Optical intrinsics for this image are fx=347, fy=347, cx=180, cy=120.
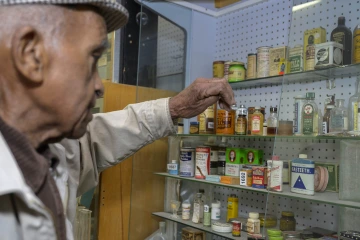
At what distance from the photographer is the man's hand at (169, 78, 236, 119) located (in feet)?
4.05

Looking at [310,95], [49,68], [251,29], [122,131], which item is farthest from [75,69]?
[251,29]

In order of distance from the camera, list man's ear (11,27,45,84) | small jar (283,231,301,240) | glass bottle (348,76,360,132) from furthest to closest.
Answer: small jar (283,231,301,240), glass bottle (348,76,360,132), man's ear (11,27,45,84)

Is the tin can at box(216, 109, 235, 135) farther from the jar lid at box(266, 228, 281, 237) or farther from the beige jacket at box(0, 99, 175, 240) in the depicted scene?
the beige jacket at box(0, 99, 175, 240)

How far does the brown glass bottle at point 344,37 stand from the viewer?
1484mm

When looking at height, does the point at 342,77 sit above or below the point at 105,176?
above

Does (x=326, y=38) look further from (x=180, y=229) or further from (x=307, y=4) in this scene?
(x=180, y=229)

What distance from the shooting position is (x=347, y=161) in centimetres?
143

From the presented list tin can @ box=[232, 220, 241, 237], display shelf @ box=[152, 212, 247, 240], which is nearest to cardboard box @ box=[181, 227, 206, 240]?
display shelf @ box=[152, 212, 247, 240]

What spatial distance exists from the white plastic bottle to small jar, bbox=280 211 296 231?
166 mm

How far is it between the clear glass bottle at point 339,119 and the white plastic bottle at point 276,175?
0.26m

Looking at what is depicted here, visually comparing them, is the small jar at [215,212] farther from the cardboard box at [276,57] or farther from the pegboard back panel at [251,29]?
the pegboard back panel at [251,29]

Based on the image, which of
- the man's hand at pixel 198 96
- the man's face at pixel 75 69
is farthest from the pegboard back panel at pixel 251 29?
the man's face at pixel 75 69

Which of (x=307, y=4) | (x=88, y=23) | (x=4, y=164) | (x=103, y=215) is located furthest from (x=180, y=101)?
(x=103, y=215)

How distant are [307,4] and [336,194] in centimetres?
88
